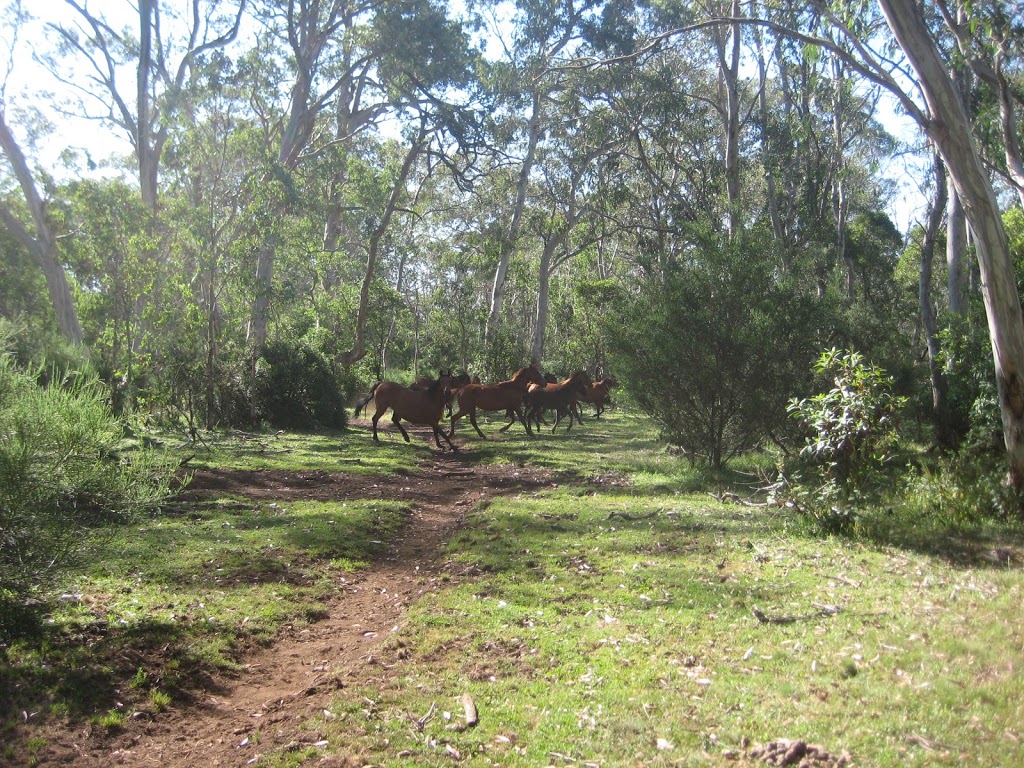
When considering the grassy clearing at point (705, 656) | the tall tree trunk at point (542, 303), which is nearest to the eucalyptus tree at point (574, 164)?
the tall tree trunk at point (542, 303)

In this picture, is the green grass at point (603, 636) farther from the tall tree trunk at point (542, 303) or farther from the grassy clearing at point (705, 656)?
the tall tree trunk at point (542, 303)

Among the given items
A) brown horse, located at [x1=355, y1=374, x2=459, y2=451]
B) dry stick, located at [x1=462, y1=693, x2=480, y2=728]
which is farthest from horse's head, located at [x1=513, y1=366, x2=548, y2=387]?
dry stick, located at [x1=462, y1=693, x2=480, y2=728]

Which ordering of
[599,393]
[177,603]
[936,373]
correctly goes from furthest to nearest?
[599,393] → [936,373] → [177,603]

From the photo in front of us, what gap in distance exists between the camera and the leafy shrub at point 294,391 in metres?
21.7

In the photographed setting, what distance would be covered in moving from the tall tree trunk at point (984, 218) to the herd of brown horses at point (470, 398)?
11.5 meters

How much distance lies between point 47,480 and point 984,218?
9.22 metres

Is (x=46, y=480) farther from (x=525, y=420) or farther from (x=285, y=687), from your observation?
(x=525, y=420)

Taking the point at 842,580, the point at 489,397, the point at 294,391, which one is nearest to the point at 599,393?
the point at 489,397

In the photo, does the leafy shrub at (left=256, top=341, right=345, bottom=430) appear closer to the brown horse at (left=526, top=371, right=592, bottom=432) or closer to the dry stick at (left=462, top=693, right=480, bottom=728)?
the brown horse at (left=526, top=371, right=592, bottom=432)

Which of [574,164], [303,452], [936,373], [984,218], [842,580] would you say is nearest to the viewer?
[842,580]

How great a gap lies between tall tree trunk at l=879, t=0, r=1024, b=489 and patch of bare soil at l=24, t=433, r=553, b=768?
6.40m

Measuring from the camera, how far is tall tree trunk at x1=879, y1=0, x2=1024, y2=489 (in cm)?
816

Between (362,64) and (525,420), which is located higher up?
(362,64)

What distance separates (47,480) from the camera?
5371 millimetres
